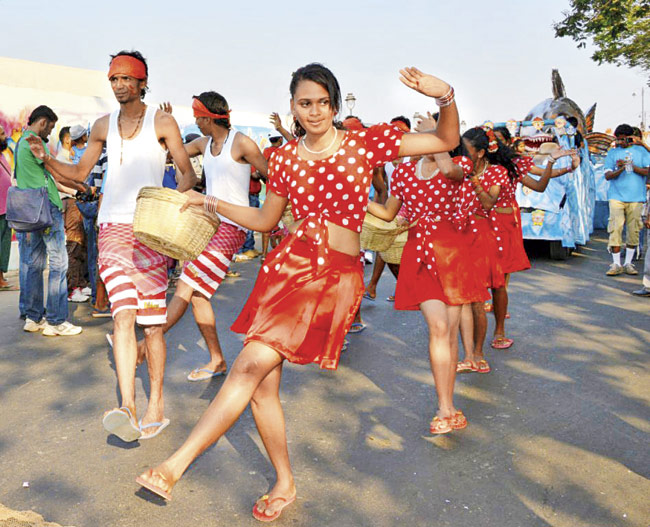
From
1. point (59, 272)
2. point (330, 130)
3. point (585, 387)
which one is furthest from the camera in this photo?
point (59, 272)

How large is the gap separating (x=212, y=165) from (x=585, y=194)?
9.71 m

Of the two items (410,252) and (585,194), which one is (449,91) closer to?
(410,252)

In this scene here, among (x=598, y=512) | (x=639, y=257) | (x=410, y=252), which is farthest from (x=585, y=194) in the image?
(x=598, y=512)

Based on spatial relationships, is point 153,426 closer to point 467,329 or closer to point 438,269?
point 438,269

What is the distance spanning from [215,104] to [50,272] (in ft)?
9.04

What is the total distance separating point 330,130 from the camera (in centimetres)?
305

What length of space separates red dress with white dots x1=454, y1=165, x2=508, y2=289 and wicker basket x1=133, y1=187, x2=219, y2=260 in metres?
1.78

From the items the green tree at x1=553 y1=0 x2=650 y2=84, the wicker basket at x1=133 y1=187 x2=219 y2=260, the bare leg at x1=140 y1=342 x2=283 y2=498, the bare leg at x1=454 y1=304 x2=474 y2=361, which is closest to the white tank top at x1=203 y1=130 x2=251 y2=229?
the wicker basket at x1=133 y1=187 x2=219 y2=260

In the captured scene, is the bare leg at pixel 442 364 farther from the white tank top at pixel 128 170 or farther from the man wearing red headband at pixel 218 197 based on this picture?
the white tank top at pixel 128 170

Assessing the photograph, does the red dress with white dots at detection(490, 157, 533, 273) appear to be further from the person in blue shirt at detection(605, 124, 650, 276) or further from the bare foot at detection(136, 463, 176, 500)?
the person in blue shirt at detection(605, 124, 650, 276)

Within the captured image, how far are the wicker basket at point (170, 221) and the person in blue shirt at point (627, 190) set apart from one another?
852cm

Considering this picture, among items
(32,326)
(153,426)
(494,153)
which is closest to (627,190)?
(494,153)

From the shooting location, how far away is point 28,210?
21.2 feet

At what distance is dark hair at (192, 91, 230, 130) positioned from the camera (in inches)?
202
